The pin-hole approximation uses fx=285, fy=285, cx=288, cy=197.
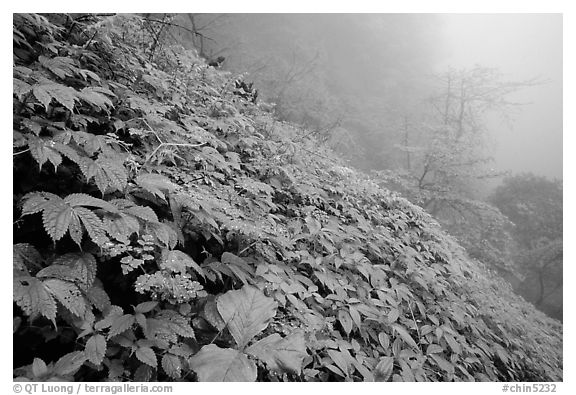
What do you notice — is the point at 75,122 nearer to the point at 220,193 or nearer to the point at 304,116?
the point at 220,193

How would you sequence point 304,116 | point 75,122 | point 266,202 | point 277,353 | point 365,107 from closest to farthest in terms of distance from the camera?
point 277,353 → point 75,122 → point 266,202 → point 304,116 → point 365,107

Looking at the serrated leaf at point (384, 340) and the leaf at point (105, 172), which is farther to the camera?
the serrated leaf at point (384, 340)

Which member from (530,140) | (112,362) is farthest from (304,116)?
(530,140)

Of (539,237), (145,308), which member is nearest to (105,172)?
(145,308)

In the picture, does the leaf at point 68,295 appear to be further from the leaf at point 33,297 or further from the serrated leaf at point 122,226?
the serrated leaf at point 122,226

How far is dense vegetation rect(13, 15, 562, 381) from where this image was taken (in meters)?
1.18

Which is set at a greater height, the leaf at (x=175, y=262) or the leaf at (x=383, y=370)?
the leaf at (x=175, y=262)

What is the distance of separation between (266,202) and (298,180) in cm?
72

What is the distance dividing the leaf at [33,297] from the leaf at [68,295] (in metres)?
0.02

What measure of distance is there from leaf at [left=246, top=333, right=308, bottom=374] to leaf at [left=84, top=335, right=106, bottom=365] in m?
0.57

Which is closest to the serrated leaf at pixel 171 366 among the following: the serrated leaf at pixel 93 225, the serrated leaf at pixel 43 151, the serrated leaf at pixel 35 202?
the serrated leaf at pixel 93 225

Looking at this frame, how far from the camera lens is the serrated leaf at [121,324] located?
112cm

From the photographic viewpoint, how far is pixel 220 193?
2.05 m


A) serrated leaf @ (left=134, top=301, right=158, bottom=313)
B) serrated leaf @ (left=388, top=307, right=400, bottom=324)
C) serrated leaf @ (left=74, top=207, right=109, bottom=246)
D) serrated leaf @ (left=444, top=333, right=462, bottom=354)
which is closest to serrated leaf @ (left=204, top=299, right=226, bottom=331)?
serrated leaf @ (left=134, top=301, right=158, bottom=313)
